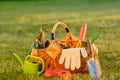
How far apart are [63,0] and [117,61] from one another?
30447 mm

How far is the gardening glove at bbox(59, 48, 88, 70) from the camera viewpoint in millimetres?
5824

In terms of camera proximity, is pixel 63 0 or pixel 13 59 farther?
pixel 63 0

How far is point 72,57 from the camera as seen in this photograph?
5820 mm

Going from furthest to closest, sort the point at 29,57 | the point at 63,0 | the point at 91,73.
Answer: the point at 63,0
the point at 29,57
the point at 91,73

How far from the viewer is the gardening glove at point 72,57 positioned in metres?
5.82

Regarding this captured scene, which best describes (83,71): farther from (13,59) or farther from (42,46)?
(13,59)

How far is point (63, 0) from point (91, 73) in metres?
31.9

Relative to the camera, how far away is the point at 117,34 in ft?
36.8

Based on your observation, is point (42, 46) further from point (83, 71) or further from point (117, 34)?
point (117, 34)

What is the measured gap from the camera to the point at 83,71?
600 centimetres

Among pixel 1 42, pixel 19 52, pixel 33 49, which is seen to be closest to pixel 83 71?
pixel 33 49

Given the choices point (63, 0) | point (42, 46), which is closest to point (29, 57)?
point (42, 46)

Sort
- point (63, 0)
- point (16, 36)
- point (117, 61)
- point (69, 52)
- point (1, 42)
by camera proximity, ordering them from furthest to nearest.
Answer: point (63, 0), point (16, 36), point (1, 42), point (117, 61), point (69, 52)

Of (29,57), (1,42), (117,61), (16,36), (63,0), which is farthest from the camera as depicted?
(63,0)
